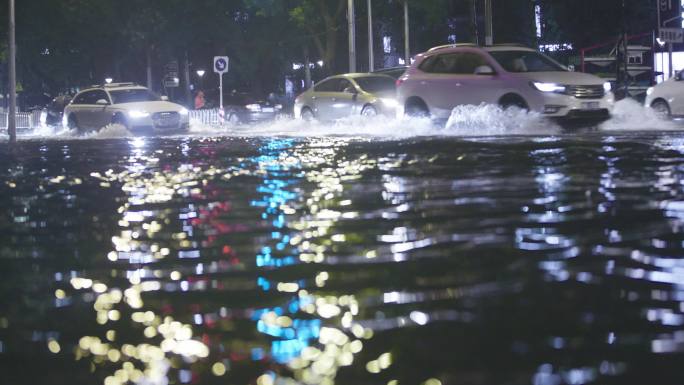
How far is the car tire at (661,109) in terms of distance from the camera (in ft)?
83.1

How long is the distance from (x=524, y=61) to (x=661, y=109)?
553cm

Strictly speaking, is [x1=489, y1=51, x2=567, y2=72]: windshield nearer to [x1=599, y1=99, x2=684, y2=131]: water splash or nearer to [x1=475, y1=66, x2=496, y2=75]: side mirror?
[x1=475, y1=66, x2=496, y2=75]: side mirror

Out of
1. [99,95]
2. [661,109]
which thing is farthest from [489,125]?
[99,95]

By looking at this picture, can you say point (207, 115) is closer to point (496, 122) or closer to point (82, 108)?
point (82, 108)

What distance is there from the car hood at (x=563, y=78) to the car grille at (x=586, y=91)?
0.07 meters

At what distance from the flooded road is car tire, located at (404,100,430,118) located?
9.50 meters

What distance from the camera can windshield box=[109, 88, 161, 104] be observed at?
104 feet

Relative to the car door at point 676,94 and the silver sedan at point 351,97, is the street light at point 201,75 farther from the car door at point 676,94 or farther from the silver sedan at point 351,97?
the car door at point 676,94

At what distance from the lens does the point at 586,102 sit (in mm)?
20859

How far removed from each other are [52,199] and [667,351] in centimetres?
783

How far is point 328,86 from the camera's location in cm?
2914

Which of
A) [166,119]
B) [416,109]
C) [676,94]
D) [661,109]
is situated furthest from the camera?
[166,119]

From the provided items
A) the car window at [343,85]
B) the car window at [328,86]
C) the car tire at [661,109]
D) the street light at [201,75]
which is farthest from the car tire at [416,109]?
the street light at [201,75]

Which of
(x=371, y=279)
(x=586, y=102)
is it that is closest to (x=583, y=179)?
(x=371, y=279)
